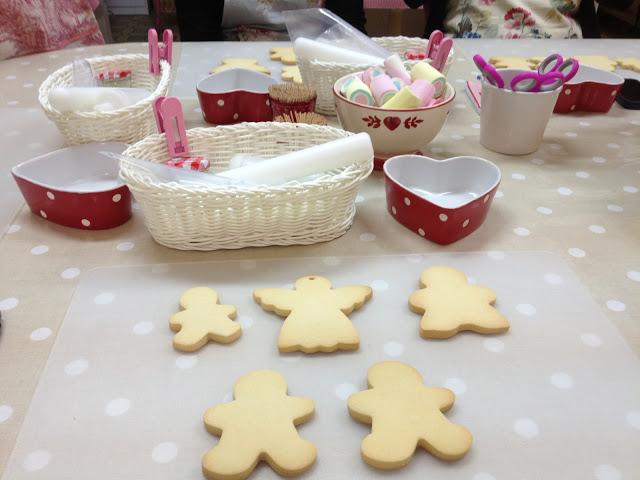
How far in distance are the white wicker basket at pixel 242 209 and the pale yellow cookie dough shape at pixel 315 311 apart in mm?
79

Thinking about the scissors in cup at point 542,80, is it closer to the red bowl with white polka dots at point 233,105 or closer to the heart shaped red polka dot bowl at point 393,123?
the heart shaped red polka dot bowl at point 393,123

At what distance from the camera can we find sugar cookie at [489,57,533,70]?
1128 mm

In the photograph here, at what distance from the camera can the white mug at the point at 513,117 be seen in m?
0.81

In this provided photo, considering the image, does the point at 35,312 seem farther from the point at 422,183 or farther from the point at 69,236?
the point at 422,183

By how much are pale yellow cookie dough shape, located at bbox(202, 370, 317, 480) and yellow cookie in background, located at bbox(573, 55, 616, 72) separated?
100 centimetres

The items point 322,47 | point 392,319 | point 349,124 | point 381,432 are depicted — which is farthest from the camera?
point 322,47

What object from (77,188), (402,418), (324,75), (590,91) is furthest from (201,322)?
(590,91)

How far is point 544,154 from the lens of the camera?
871mm

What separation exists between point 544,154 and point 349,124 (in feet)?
1.06

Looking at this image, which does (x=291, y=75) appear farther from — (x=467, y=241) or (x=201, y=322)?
(x=201, y=322)

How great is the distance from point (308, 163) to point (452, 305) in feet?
0.76

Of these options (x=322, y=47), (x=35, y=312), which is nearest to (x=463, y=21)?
(x=322, y=47)

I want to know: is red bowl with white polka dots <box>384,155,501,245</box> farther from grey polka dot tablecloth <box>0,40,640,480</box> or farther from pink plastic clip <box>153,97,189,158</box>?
pink plastic clip <box>153,97,189,158</box>

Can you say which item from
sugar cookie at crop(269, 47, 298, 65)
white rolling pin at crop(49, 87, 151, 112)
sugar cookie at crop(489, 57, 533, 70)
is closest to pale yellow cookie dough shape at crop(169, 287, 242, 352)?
white rolling pin at crop(49, 87, 151, 112)
